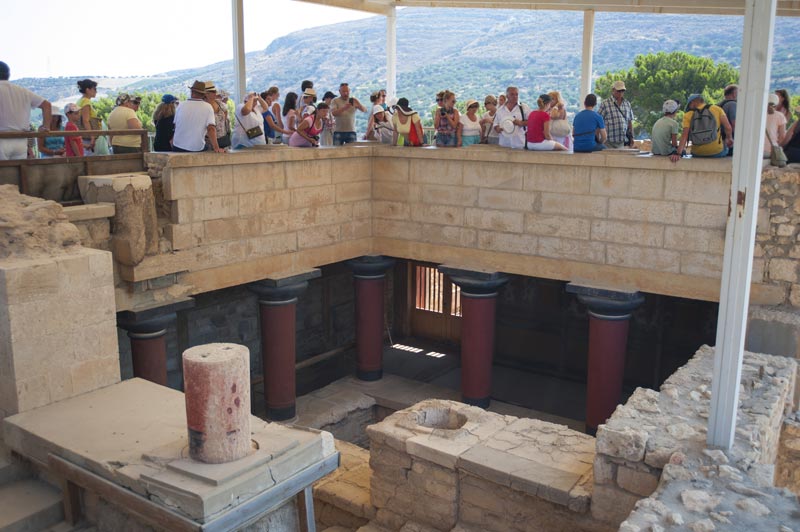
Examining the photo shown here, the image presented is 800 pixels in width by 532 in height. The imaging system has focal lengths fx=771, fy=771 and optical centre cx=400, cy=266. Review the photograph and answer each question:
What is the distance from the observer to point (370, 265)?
12.7 meters

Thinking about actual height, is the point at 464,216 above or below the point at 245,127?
below

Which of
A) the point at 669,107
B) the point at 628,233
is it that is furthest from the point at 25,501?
the point at 669,107

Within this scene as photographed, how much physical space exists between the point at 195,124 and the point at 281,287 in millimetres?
2607

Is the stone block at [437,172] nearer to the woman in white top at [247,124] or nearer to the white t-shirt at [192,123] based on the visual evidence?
the woman in white top at [247,124]

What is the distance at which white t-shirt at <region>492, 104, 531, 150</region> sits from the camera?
434 inches

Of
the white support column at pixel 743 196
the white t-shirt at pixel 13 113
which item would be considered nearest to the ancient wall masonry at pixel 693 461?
the white support column at pixel 743 196

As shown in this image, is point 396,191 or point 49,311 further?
point 396,191

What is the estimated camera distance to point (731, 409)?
5.45 meters

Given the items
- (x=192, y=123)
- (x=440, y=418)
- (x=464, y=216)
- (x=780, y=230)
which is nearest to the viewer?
(x=440, y=418)

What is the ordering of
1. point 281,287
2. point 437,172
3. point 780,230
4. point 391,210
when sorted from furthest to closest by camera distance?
1. point 391,210
2. point 437,172
3. point 281,287
4. point 780,230

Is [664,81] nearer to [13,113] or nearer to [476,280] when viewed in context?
[476,280]

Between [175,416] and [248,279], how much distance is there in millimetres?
4486

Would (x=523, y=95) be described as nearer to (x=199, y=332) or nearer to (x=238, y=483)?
(x=199, y=332)

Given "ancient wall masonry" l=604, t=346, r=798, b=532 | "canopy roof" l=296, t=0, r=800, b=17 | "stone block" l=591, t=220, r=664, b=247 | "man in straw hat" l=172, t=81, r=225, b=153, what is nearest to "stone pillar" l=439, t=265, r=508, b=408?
"stone block" l=591, t=220, r=664, b=247
